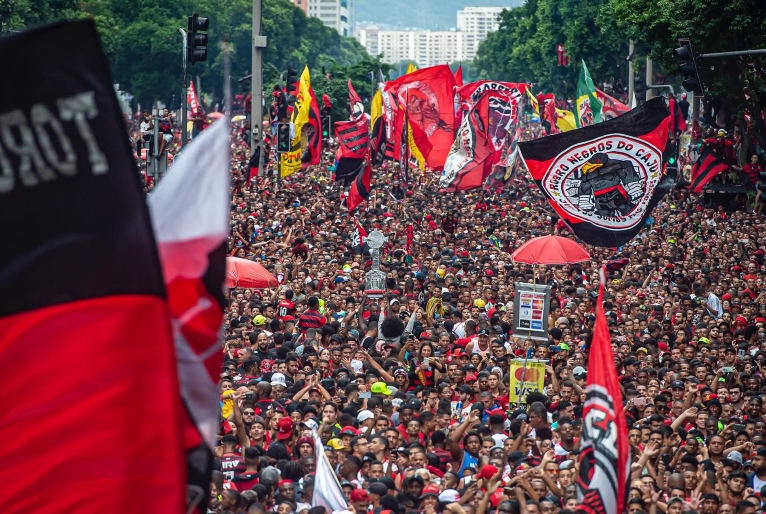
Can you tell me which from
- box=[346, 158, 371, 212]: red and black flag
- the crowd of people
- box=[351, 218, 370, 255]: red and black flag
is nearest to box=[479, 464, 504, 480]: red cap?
the crowd of people

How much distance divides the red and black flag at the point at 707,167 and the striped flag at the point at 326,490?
24.4 metres

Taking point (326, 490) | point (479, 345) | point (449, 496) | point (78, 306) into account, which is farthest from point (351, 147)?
point (78, 306)

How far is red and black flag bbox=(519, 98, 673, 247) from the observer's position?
15.0 m

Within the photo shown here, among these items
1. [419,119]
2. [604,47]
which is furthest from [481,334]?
[604,47]

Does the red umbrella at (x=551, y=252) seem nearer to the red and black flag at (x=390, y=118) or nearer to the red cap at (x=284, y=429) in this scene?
the red cap at (x=284, y=429)

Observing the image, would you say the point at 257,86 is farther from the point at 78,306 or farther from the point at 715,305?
the point at 78,306

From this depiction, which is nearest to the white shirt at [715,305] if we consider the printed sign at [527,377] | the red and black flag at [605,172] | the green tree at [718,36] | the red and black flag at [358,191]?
the red and black flag at [605,172]

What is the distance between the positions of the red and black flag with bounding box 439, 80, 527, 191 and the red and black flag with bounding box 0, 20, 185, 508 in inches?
1007

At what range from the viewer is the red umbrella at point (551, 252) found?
18.1 meters

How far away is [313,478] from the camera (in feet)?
28.9

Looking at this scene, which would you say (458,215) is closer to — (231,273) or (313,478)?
(231,273)

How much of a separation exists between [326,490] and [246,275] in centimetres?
926

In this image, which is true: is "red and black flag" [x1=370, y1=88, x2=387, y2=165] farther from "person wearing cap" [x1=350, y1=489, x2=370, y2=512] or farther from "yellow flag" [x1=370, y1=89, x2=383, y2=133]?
"person wearing cap" [x1=350, y1=489, x2=370, y2=512]

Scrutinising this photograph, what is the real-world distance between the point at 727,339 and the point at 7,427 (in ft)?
41.2
